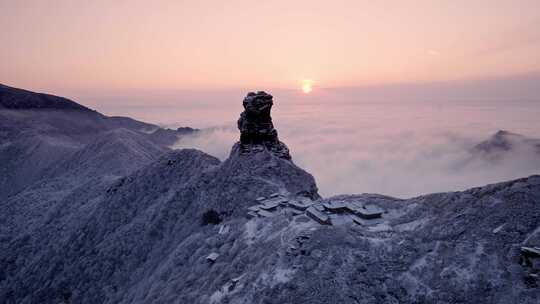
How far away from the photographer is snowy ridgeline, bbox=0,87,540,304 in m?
18.2

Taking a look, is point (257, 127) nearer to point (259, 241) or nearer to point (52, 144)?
point (259, 241)

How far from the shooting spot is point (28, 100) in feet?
591

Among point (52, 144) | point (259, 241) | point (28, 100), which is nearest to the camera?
point (259, 241)

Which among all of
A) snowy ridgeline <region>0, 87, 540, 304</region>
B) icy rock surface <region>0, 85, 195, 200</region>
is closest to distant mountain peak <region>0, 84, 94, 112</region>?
icy rock surface <region>0, 85, 195, 200</region>

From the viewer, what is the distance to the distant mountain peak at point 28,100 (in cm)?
17338

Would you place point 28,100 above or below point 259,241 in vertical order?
above

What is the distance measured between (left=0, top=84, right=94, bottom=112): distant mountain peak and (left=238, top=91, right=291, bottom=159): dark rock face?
17167 cm

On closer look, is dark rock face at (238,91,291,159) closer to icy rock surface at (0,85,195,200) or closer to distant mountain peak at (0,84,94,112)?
icy rock surface at (0,85,195,200)

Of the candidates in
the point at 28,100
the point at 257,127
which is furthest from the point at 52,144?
the point at 257,127

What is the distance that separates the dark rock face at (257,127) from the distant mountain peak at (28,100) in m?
172

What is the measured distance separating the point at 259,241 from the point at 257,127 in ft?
70.1

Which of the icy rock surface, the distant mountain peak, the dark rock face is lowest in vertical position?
the icy rock surface

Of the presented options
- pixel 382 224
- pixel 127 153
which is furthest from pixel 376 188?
pixel 382 224

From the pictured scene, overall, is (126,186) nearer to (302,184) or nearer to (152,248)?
(152,248)
